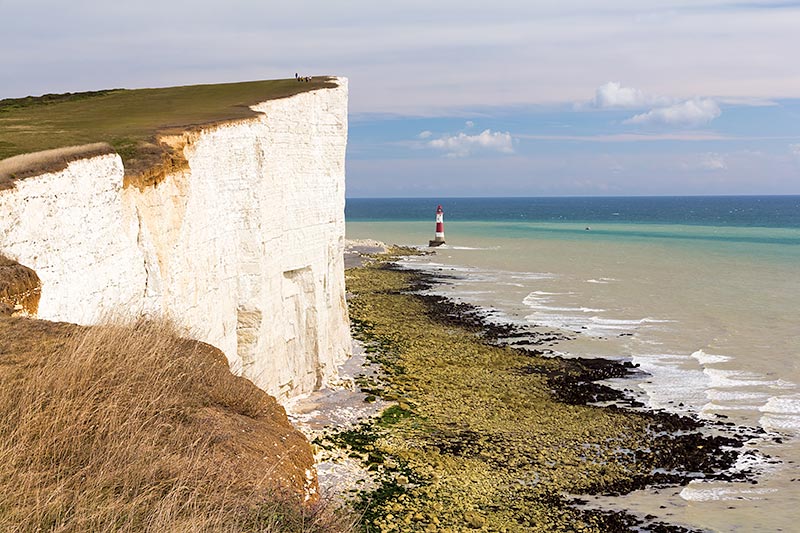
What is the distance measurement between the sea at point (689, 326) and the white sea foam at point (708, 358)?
56 millimetres

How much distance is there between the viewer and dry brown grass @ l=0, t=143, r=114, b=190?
926 centimetres

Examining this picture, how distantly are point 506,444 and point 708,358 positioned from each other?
1013 centimetres

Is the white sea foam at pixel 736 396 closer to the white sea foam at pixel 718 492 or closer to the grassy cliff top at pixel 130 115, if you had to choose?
the white sea foam at pixel 718 492

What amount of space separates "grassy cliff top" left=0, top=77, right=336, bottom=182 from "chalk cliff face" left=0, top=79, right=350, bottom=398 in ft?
1.67

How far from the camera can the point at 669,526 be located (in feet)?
37.8

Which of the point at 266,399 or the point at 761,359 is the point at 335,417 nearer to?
the point at 266,399

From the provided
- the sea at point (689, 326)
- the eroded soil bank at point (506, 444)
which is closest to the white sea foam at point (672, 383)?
the sea at point (689, 326)

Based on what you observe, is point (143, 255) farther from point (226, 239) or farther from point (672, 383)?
point (672, 383)

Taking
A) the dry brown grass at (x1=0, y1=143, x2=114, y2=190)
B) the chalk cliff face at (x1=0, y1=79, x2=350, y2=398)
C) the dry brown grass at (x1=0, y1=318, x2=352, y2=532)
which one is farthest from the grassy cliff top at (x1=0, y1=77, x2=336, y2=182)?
the dry brown grass at (x1=0, y1=318, x2=352, y2=532)

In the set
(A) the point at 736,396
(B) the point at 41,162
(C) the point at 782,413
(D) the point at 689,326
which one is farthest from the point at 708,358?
(B) the point at 41,162

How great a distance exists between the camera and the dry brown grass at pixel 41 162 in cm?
926

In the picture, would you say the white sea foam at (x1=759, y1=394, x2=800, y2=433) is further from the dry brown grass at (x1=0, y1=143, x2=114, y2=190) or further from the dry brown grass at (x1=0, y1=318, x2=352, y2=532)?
the dry brown grass at (x1=0, y1=143, x2=114, y2=190)

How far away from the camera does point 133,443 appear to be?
16.9 ft

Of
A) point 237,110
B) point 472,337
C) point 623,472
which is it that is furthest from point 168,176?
point 472,337
